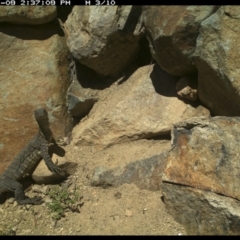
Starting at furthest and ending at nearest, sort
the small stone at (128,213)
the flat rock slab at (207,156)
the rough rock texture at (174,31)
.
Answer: the small stone at (128,213) → the rough rock texture at (174,31) → the flat rock slab at (207,156)

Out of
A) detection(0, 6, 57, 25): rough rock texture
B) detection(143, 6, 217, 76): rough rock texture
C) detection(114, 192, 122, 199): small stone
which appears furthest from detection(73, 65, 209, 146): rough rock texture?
detection(0, 6, 57, 25): rough rock texture

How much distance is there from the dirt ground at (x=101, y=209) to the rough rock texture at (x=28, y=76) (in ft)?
2.51

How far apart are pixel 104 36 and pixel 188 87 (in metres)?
1.22

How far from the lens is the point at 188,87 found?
15.9ft

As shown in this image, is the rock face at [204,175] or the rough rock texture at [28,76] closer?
the rock face at [204,175]

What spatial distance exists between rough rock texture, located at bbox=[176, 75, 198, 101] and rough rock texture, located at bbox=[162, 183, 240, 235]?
4.09 feet

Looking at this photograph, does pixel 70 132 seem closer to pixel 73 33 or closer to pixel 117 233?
pixel 73 33

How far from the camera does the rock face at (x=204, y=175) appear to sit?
3.93m

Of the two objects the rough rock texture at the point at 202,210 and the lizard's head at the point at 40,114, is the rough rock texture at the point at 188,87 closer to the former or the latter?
the rough rock texture at the point at 202,210

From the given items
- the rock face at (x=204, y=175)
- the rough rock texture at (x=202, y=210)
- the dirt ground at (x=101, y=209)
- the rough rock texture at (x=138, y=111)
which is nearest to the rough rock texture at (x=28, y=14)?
the rough rock texture at (x=138, y=111)

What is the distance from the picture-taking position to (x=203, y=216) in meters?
4.01

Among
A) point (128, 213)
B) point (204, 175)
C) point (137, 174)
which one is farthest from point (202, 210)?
point (137, 174)

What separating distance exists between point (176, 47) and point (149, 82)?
890 mm
